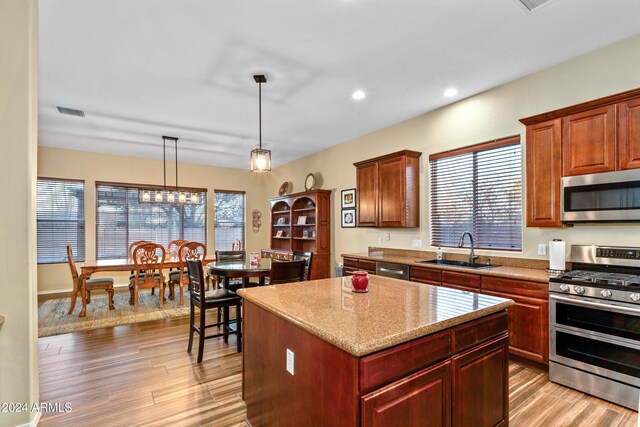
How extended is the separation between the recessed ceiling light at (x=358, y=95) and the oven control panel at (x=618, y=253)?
289 cm

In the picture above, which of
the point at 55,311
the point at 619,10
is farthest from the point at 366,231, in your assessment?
the point at 55,311

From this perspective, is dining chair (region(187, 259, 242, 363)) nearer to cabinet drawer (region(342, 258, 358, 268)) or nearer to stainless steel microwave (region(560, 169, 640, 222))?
cabinet drawer (region(342, 258, 358, 268))

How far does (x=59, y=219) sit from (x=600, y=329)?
334 inches

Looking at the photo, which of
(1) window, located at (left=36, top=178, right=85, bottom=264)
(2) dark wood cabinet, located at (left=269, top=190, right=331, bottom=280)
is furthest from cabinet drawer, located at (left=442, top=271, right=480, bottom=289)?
(1) window, located at (left=36, top=178, right=85, bottom=264)

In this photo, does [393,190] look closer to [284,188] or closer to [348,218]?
[348,218]

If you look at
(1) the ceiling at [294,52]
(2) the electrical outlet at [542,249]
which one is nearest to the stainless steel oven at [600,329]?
(2) the electrical outlet at [542,249]

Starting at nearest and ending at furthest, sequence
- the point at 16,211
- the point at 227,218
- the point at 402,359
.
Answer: the point at 402,359 < the point at 16,211 < the point at 227,218

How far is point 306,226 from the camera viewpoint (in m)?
6.96

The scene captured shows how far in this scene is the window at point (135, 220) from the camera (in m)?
6.85

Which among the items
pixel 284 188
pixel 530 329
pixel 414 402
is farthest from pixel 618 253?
pixel 284 188

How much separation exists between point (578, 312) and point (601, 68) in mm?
2244

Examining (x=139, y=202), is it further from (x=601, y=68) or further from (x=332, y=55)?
(x=601, y=68)

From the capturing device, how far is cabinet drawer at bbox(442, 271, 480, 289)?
3.27 metres

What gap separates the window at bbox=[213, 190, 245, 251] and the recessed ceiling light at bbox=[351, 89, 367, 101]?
5.19m
